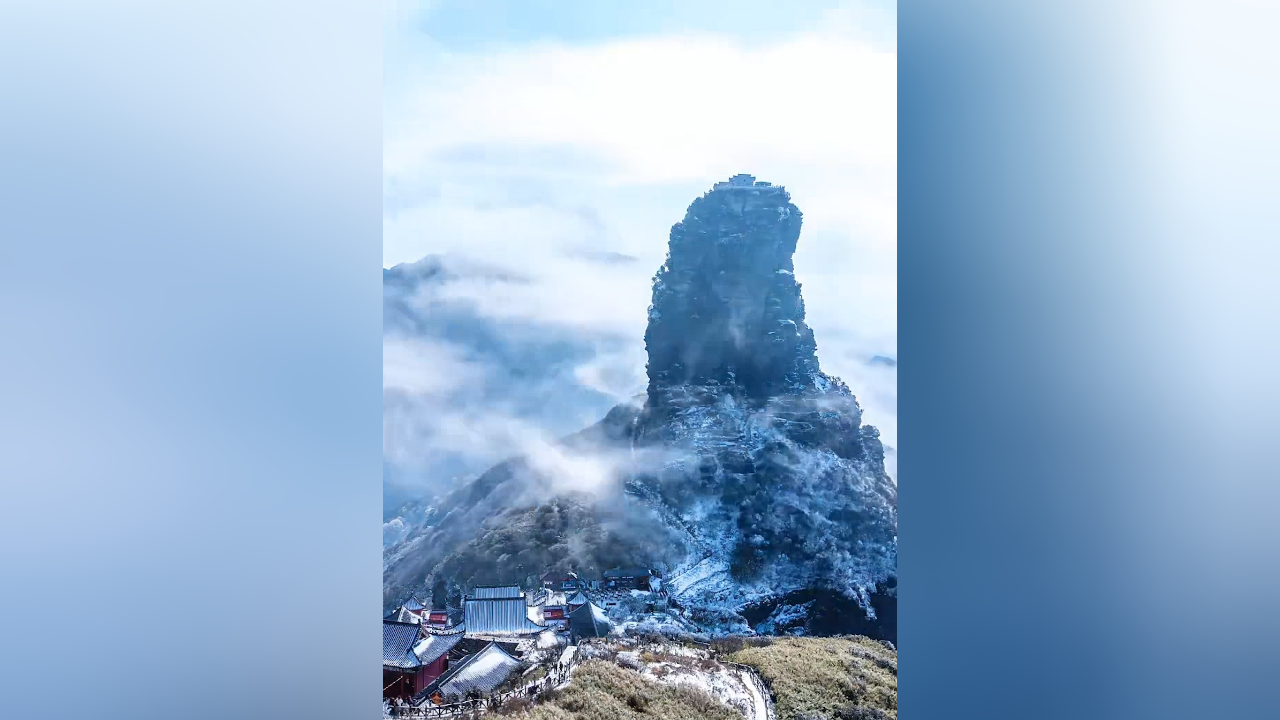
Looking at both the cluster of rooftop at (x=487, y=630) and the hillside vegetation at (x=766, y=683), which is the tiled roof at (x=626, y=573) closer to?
the cluster of rooftop at (x=487, y=630)

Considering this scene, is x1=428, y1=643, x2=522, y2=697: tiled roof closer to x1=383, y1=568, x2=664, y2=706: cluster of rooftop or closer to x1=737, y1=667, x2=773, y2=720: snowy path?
x1=383, y1=568, x2=664, y2=706: cluster of rooftop

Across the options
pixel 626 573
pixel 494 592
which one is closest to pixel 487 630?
pixel 494 592

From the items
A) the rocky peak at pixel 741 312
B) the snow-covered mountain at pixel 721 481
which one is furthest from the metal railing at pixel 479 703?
the rocky peak at pixel 741 312

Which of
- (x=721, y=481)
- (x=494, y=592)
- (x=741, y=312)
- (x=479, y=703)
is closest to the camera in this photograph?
(x=479, y=703)

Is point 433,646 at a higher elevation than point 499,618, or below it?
below

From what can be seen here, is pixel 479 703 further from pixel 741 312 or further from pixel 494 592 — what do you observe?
pixel 741 312
